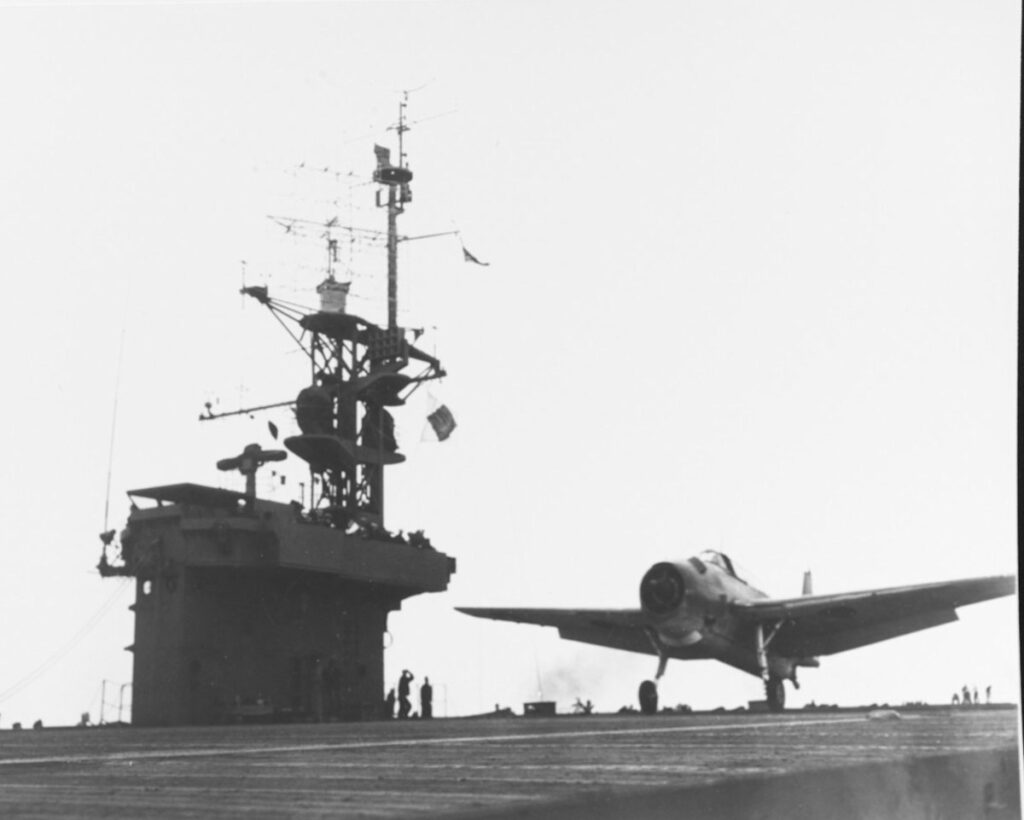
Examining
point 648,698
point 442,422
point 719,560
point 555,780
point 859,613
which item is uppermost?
point 442,422

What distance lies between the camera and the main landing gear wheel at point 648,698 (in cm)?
1895

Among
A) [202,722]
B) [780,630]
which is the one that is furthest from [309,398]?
[780,630]

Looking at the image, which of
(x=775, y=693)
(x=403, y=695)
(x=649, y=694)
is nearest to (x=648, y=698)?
(x=649, y=694)

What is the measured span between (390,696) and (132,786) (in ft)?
72.4

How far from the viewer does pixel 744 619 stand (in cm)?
2023

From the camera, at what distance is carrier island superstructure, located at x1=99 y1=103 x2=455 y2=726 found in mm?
21375

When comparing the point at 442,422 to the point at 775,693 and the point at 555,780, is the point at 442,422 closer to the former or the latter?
the point at 775,693

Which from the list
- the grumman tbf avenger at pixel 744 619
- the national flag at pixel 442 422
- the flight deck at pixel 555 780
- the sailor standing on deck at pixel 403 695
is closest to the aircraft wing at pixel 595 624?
the grumman tbf avenger at pixel 744 619

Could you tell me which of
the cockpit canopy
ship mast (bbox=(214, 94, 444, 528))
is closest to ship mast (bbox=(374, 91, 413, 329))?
ship mast (bbox=(214, 94, 444, 528))

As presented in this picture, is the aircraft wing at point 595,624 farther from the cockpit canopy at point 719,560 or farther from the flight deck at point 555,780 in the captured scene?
the flight deck at point 555,780

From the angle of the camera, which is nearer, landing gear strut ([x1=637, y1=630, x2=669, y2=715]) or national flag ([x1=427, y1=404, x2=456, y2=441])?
landing gear strut ([x1=637, y1=630, x2=669, y2=715])

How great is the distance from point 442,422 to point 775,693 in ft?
35.7

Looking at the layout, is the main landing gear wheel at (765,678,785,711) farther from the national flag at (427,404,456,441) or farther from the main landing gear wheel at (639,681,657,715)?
the national flag at (427,404,456,441)

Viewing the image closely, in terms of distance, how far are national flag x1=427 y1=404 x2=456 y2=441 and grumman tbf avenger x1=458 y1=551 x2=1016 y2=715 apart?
4.69 metres
